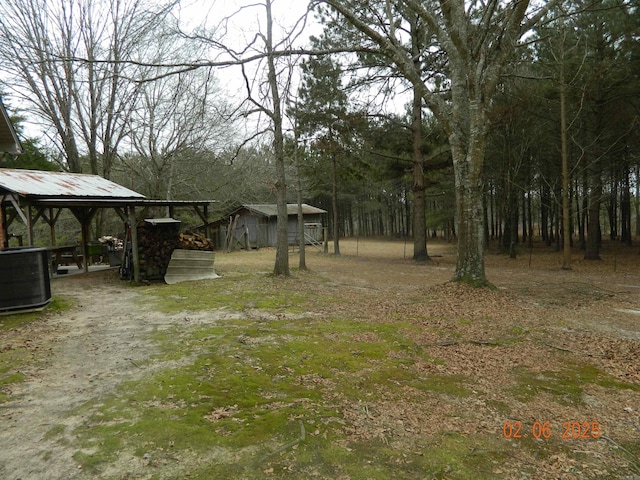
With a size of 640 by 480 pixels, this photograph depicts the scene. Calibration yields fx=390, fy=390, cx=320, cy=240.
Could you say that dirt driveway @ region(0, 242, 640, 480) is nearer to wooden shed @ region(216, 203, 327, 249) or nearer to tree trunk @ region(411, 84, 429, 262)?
tree trunk @ region(411, 84, 429, 262)

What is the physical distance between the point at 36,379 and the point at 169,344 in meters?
1.48

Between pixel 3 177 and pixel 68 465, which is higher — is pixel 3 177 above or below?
above

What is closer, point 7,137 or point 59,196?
point 59,196

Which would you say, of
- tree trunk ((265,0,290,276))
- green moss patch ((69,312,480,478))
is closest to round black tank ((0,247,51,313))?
green moss patch ((69,312,480,478))

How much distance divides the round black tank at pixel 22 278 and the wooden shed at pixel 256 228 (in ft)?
66.3

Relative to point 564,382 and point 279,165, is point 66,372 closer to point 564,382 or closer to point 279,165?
point 564,382

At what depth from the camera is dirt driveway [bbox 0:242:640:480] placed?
2916 millimetres

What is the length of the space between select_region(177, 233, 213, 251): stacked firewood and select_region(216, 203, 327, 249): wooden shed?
47.5 feet

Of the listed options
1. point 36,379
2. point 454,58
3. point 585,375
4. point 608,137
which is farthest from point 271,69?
point 608,137

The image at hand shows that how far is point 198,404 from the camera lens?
3375 millimetres

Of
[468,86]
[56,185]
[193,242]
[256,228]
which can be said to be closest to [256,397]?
[468,86]

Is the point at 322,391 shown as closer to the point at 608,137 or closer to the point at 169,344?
the point at 169,344
